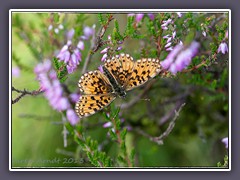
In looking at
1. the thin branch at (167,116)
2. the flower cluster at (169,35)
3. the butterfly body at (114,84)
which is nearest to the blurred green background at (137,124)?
the thin branch at (167,116)

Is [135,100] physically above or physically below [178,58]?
below

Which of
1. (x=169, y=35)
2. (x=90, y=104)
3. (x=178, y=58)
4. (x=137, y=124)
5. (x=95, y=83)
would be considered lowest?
(x=137, y=124)

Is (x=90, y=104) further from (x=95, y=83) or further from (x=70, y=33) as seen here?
(x=70, y=33)

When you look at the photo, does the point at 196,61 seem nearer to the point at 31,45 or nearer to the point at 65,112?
the point at 65,112

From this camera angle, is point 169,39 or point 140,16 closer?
point 169,39

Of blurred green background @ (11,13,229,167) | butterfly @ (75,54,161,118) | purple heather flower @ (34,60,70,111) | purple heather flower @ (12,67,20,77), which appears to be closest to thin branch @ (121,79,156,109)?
blurred green background @ (11,13,229,167)

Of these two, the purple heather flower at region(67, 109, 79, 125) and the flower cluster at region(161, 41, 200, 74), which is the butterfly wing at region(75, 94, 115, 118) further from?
the flower cluster at region(161, 41, 200, 74)

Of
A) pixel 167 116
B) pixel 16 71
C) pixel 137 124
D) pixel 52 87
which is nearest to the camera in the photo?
pixel 52 87

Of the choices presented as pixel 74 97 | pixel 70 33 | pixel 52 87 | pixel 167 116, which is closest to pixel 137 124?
pixel 167 116
